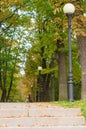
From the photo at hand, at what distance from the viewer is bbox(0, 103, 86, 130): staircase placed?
11688 millimetres

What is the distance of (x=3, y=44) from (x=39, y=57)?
146 inches

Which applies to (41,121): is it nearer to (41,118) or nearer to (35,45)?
(41,118)

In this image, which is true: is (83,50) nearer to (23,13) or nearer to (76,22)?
(76,22)

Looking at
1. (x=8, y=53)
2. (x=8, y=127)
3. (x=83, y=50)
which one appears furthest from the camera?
(x=8, y=53)

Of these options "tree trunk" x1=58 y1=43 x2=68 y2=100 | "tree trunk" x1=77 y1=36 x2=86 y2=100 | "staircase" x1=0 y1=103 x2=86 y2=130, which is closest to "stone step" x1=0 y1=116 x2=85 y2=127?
"staircase" x1=0 y1=103 x2=86 y2=130

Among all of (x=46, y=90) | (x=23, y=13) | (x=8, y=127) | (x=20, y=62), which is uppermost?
(x=23, y=13)

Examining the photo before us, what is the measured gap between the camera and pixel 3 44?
35.8 metres

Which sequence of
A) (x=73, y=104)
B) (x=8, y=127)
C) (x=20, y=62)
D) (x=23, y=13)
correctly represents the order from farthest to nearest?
(x=20, y=62) → (x=23, y=13) → (x=73, y=104) → (x=8, y=127)

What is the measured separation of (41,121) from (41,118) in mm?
129

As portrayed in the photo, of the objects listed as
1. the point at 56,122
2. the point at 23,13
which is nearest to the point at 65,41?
the point at 23,13

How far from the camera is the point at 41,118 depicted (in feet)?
41.3

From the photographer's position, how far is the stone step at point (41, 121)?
1220 centimetres

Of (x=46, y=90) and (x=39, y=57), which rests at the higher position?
(x=39, y=57)

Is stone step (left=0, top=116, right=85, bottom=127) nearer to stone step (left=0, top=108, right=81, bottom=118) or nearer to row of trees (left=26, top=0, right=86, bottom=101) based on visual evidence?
stone step (left=0, top=108, right=81, bottom=118)
